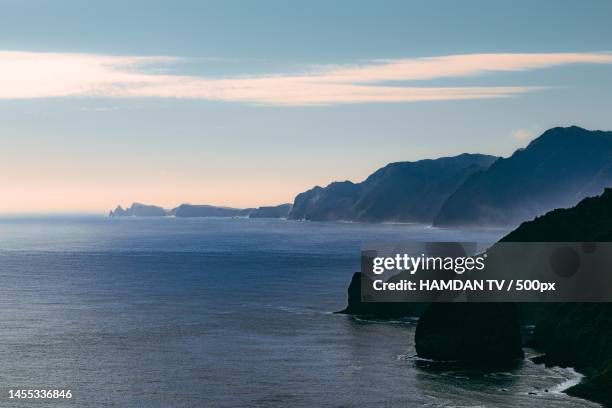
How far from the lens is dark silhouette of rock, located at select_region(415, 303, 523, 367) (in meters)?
96.2

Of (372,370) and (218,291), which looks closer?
(372,370)

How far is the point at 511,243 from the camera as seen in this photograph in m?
127

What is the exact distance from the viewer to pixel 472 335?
3809 inches

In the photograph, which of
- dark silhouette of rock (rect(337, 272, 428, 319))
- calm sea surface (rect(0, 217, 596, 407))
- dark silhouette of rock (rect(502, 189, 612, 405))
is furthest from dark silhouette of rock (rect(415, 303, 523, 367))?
dark silhouette of rock (rect(337, 272, 428, 319))

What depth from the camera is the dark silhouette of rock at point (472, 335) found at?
9619 centimetres

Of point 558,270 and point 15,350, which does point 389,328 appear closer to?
point 558,270

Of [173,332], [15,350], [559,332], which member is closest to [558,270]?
[559,332]

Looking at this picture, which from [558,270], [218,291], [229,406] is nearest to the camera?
[229,406]

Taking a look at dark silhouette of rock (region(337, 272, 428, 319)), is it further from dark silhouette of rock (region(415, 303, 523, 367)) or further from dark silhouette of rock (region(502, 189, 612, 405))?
dark silhouette of rock (region(415, 303, 523, 367))

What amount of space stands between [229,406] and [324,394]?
996cm

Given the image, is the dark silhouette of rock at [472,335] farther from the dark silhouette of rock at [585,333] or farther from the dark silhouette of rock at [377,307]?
the dark silhouette of rock at [377,307]

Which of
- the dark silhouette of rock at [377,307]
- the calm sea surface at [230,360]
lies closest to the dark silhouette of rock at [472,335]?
the calm sea surface at [230,360]

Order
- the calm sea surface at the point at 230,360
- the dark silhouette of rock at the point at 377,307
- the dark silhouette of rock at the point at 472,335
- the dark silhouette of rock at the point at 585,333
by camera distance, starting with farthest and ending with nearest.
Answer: the dark silhouette of rock at the point at 377,307 < the dark silhouette of rock at the point at 472,335 < the dark silhouette of rock at the point at 585,333 < the calm sea surface at the point at 230,360

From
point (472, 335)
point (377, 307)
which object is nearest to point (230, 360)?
point (472, 335)
